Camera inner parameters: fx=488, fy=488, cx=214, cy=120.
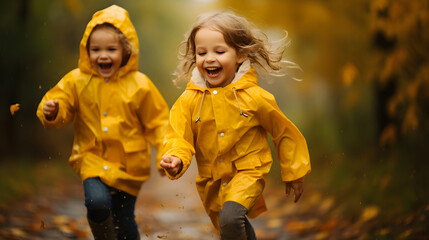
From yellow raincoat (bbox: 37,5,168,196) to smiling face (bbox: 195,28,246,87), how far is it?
752mm

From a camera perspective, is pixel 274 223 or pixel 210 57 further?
pixel 274 223

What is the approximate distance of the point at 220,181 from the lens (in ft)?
11.3

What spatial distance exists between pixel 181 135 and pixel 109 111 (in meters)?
0.82

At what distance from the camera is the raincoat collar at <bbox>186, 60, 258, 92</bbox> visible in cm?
334

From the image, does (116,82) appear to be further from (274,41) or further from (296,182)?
(296,182)

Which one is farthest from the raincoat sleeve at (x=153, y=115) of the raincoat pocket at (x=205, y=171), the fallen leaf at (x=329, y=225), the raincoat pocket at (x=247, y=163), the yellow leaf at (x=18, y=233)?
the fallen leaf at (x=329, y=225)

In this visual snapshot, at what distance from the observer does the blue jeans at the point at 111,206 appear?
3.60 metres

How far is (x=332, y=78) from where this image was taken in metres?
9.57

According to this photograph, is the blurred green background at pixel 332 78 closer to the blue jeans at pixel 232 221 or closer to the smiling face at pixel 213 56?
the smiling face at pixel 213 56

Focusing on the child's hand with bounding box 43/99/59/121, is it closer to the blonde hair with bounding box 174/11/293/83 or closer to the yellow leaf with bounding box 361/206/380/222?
the blonde hair with bounding box 174/11/293/83

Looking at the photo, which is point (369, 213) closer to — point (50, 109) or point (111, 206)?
point (111, 206)

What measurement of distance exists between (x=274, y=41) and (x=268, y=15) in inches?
199

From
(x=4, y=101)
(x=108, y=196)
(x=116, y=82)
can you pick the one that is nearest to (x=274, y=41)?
(x=116, y=82)

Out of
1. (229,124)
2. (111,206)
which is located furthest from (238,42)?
(111,206)
